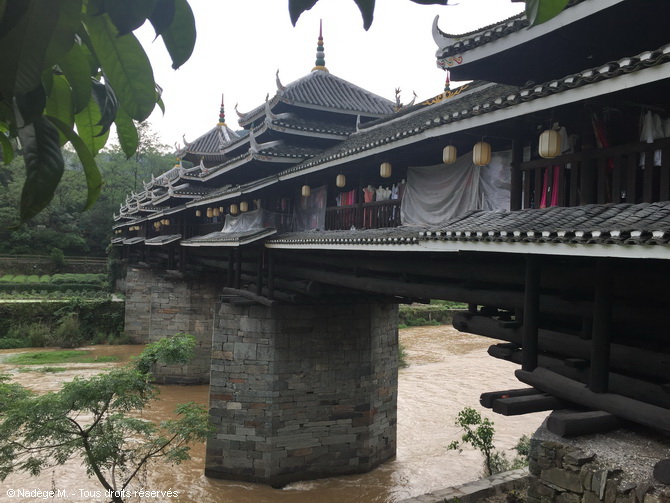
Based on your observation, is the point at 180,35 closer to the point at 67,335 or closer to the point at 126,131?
the point at 126,131

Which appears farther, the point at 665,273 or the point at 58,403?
the point at 58,403

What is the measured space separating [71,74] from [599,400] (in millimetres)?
4543

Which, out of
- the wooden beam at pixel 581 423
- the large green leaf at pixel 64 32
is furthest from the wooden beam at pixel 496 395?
the large green leaf at pixel 64 32

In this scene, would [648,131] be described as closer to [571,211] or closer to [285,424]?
[571,211]

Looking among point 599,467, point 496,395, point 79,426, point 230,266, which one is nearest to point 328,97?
point 230,266

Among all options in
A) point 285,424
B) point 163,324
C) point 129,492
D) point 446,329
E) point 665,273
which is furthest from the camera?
point 446,329

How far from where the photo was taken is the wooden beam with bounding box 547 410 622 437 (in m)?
4.42

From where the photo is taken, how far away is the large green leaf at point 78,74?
998mm

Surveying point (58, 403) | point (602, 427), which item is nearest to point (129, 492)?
point (58, 403)

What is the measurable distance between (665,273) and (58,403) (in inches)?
308

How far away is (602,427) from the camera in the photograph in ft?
14.8

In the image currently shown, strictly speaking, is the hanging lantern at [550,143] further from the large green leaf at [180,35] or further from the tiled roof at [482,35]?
the large green leaf at [180,35]

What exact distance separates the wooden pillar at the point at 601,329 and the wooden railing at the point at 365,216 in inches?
168

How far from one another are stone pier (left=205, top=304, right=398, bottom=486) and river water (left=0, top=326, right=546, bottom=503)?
1.33 ft
